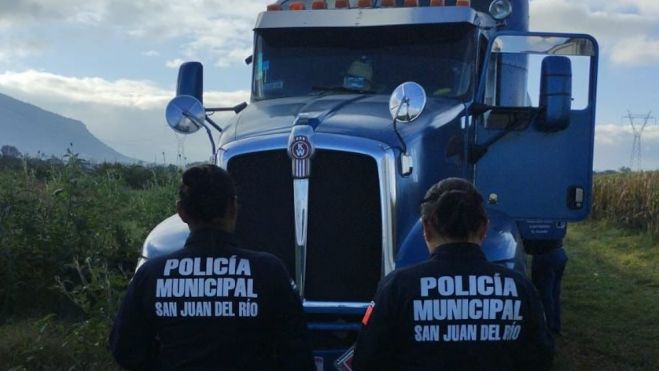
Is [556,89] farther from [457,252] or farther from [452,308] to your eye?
[452,308]

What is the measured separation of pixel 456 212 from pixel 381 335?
543mm

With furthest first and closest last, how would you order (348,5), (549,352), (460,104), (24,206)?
(24,206)
(348,5)
(460,104)
(549,352)

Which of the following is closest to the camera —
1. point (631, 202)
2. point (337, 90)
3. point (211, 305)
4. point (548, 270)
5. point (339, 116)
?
point (211, 305)

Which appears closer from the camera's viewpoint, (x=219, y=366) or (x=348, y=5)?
(x=219, y=366)

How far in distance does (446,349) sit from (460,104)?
3885mm

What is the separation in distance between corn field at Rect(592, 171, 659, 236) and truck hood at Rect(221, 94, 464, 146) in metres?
13.8

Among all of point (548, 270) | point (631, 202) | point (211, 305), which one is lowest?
point (631, 202)

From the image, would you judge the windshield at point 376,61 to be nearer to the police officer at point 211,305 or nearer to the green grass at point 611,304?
the green grass at point 611,304

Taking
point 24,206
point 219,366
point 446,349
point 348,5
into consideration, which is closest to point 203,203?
point 219,366

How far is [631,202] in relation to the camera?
21.8m

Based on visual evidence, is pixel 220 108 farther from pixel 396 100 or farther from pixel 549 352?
pixel 549 352

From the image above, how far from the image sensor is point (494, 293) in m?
3.45

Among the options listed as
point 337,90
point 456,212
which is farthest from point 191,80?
point 456,212

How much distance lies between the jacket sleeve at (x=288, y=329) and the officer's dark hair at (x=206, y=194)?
32cm
